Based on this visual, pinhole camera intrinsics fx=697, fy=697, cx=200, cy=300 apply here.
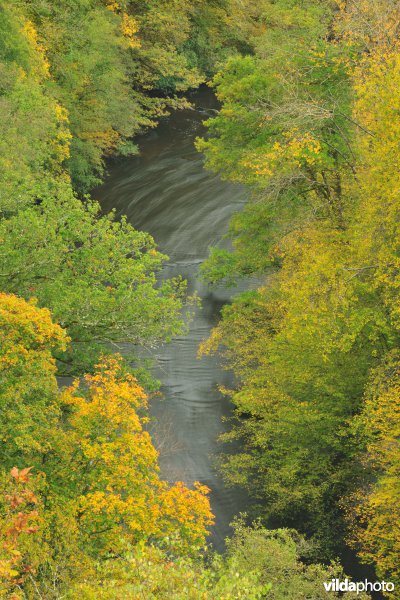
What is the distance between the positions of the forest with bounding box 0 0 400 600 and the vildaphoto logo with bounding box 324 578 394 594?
227 millimetres

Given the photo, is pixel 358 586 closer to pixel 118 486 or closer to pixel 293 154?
pixel 118 486

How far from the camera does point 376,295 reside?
22.3 metres

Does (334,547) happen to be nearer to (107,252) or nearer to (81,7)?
(107,252)

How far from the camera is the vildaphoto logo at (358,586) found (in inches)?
665

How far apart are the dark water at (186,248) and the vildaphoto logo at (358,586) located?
500 cm

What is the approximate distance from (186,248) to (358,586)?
24527 millimetres

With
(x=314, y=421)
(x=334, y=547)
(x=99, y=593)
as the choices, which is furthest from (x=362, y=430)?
(x=99, y=593)

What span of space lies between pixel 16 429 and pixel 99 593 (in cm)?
552

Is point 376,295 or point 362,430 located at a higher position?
point 376,295

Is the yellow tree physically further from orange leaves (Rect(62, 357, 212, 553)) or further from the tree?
the tree

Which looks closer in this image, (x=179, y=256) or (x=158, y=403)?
(x=158, y=403)

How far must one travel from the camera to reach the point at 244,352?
28891mm

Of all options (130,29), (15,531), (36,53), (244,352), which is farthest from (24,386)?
(130,29)

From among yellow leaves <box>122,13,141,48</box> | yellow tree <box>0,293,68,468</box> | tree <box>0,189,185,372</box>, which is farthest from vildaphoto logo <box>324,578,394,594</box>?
yellow leaves <box>122,13,141,48</box>
